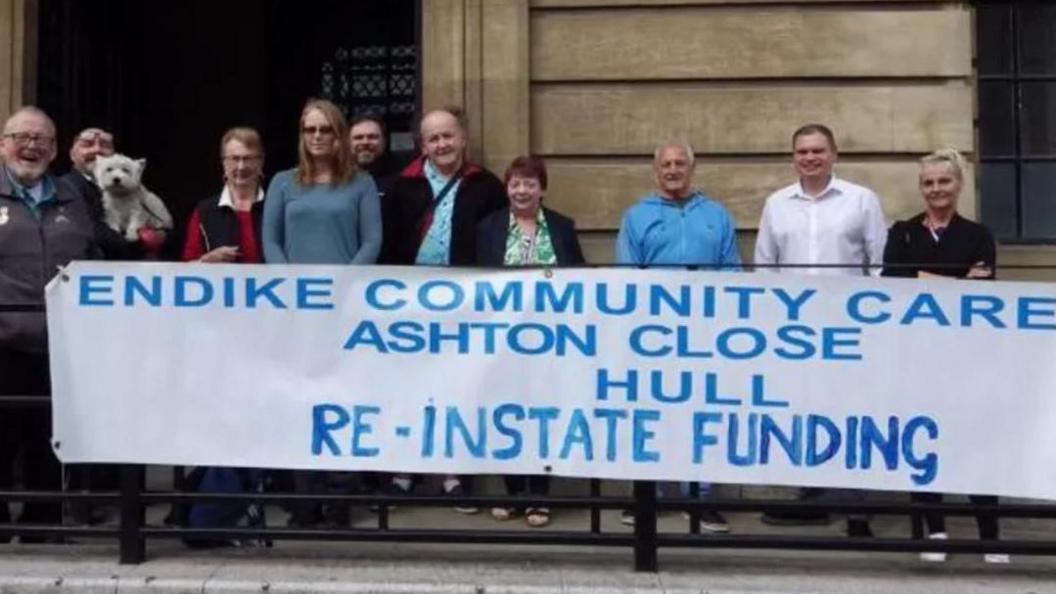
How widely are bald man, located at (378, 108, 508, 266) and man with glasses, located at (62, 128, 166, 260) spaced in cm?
115

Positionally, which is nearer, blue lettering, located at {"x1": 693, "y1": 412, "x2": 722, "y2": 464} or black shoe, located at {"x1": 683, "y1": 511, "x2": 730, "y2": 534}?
blue lettering, located at {"x1": 693, "y1": 412, "x2": 722, "y2": 464}

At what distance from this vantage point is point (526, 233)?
231 inches

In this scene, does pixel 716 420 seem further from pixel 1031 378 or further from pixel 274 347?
pixel 274 347

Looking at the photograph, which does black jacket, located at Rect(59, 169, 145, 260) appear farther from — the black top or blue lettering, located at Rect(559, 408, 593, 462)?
the black top

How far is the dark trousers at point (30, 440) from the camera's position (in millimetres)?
5371

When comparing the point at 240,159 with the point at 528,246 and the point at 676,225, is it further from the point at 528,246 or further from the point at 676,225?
the point at 676,225

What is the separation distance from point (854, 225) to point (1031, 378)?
1.56 metres

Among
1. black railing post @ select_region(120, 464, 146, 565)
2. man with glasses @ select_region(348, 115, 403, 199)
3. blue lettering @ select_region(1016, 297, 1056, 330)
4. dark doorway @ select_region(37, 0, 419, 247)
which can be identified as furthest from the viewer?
dark doorway @ select_region(37, 0, 419, 247)

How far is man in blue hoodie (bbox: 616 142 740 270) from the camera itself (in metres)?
5.91

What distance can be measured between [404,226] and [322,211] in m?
0.68

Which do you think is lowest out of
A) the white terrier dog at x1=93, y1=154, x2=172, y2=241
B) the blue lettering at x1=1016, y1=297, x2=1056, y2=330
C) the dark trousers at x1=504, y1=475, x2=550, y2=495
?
the dark trousers at x1=504, y1=475, x2=550, y2=495

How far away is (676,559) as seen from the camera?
16.4ft

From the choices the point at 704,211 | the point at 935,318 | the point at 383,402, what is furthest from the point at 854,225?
the point at 383,402

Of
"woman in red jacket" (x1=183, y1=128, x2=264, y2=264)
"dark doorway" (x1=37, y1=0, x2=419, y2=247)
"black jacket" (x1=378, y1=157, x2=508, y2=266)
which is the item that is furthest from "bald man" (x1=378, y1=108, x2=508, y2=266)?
"dark doorway" (x1=37, y1=0, x2=419, y2=247)
